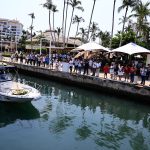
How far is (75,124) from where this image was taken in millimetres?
18891

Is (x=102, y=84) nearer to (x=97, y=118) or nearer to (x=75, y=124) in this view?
(x=97, y=118)

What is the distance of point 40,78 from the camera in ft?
123

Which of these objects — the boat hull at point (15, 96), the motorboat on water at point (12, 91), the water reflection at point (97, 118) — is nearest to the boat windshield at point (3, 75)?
the motorboat on water at point (12, 91)

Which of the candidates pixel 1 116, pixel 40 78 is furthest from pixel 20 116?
pixel 40 78

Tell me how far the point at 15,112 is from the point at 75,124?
4.53m

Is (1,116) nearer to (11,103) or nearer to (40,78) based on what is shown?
(11,103)

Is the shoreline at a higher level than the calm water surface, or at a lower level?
higher

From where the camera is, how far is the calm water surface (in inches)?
608

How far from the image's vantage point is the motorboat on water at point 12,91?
2038 centimetres

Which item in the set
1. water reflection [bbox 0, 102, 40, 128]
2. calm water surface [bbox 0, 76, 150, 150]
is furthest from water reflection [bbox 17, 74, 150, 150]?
water reflection [bbox 0, 102, 40, 128]

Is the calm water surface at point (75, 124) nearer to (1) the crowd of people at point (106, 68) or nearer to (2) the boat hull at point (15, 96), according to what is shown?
(2) the boat hull at point (15, 96)

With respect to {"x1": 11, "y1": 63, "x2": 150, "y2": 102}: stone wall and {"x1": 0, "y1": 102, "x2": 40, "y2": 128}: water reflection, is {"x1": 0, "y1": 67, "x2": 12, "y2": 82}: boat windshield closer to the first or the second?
{"x1": 0, "y1": 102, "x2": 40, "y2": 128}: water reflection

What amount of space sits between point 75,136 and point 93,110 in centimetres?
656

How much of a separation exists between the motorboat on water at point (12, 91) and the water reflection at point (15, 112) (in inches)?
36.1
